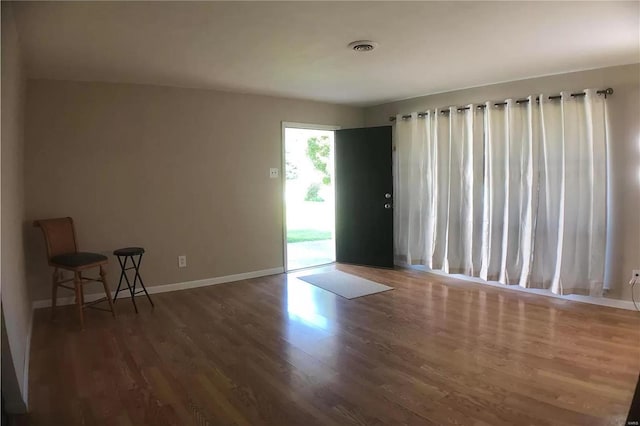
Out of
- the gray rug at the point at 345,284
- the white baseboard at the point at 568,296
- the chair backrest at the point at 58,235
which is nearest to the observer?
the chair backrest at the point at 58,235

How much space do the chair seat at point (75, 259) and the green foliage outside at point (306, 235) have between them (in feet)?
16.9

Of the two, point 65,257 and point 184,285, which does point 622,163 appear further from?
point 65,257

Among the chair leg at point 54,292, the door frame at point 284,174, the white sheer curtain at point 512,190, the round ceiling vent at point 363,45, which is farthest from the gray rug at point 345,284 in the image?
the chair leg at point 54,292

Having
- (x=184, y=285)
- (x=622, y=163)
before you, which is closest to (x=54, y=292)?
(x=184, y=285)

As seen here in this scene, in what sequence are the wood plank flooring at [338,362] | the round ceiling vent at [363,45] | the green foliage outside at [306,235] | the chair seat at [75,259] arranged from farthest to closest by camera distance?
the green foliage outside at [306,235]
the chair seat at [75,259]
the round ceiling vent at [363,45]
the wood plank flooring at [338,362]

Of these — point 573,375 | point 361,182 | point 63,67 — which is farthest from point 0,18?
point 361,182

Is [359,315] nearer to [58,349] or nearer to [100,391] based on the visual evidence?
[100,391]

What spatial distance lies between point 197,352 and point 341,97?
11.5 ft

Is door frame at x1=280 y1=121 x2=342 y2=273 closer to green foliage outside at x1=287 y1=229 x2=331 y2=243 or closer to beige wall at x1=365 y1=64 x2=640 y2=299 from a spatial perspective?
beige wall at x1=365 y1=64 x2=640 y2=299

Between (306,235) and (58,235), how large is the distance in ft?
19.7

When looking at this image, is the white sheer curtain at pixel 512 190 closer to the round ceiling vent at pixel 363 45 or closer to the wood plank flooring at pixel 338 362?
the wood plank flooring at pixel 338 362

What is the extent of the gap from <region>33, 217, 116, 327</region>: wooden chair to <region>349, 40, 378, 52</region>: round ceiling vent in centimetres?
274

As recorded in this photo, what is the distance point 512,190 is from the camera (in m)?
4.25

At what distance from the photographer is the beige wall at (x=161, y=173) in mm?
3826
